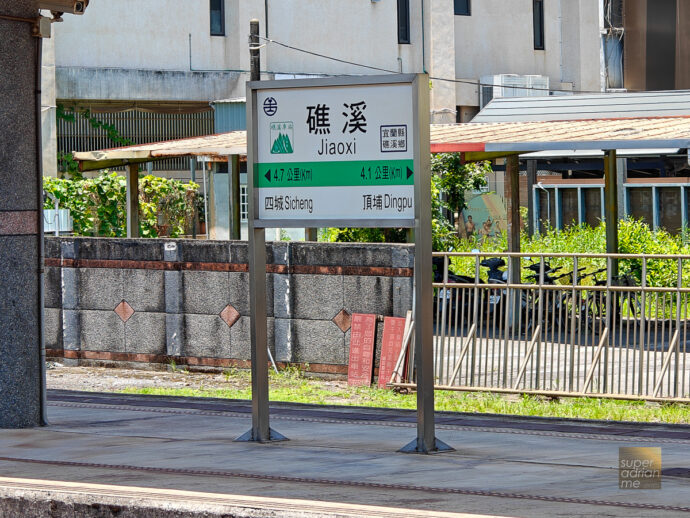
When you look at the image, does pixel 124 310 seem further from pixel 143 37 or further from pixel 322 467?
pixel 143 37

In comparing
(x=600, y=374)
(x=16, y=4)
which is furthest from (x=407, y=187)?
(x=600, y=374)

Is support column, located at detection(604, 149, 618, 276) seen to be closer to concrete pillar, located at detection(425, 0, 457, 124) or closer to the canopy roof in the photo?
the canopy roof

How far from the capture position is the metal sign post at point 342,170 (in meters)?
8.30

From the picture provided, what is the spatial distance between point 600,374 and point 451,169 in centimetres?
1239

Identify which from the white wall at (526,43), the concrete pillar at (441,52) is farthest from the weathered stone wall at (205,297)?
the white wall at (526,43)

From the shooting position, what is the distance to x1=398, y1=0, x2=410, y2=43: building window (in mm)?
36125

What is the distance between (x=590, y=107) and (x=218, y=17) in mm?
13618

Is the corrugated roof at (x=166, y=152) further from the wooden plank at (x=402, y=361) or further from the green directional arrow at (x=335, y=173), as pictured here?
the green directional arrow at (x=335, y=173)

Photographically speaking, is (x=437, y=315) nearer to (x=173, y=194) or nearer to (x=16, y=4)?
(x=16, y=4)

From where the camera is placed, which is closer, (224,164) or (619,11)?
(619,11)

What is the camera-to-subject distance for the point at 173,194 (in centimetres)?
2933

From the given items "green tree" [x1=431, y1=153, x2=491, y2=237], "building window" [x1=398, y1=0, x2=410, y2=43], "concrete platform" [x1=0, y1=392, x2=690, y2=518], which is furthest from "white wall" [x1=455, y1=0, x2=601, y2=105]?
"concrete platform" [x1=0, y1=392, x2=690, y2=518]

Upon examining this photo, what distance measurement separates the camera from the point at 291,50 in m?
33.4

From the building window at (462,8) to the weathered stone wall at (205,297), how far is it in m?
22.9
